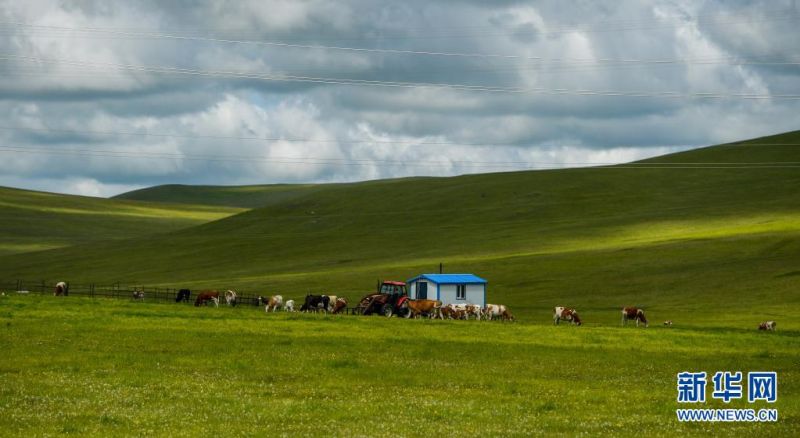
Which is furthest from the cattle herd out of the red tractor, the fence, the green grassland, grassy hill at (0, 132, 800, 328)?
the fence

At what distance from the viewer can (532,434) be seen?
820 inches

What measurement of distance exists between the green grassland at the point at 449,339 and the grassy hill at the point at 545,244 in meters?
0.50

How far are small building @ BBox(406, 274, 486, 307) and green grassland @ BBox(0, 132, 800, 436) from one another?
4332mm

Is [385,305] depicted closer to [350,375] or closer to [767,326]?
[767,326]

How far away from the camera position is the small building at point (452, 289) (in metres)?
74.1

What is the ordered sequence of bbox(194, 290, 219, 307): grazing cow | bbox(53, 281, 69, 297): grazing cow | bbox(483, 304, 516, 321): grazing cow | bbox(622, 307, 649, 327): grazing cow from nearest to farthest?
bbox(622, 307, 649, 327): grazing cow, bbox(483, 304, 516, 321): grazing cow, bbox(194, 290, 219, 307): grazing cow, bbox(53, 281, 69, 297): grazing cow

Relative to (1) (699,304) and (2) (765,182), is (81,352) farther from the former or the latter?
(2) (765,182)

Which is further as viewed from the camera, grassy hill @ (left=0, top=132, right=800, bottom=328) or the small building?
grassy hill @ (left=0, top=132, right=800, bottom=328)

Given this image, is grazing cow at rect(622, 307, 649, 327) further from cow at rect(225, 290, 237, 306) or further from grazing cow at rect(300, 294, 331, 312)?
cow at rect(225, 290, 237, 306)

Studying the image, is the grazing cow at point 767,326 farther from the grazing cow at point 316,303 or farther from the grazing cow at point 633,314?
the grazing cow at point 316,303

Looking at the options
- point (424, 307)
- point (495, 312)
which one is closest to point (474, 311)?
point (495, 312)

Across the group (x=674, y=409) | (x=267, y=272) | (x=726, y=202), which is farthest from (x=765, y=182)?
(x=674, y=409)

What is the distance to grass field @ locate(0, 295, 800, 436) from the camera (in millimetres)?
21969

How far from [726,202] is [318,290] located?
228 feet
